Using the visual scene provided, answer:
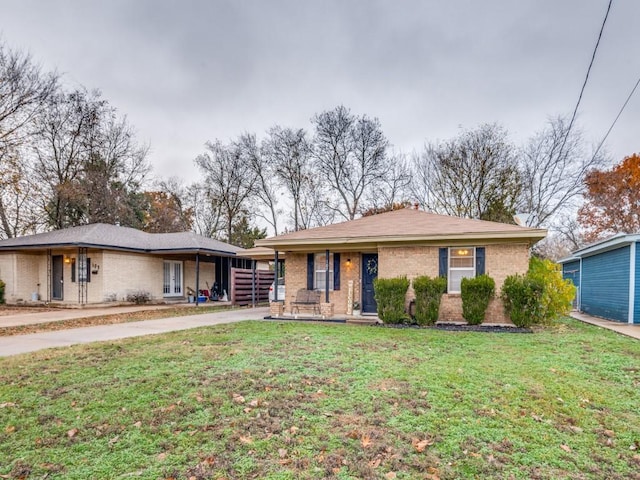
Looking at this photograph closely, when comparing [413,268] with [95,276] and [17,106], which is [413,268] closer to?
[95,276]

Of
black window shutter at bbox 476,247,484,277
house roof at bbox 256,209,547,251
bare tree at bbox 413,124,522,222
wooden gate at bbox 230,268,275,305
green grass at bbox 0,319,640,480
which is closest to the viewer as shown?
green grass at bbox 0,319,640,480

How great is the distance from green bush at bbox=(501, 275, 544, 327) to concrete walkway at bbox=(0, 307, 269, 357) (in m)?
8.06

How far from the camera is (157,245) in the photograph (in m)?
19.1

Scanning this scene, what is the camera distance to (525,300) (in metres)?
9.88

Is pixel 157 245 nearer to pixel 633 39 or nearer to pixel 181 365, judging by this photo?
→ pixel 181 365

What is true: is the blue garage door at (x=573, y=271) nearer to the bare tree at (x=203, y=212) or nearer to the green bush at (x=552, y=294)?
the green bush at (x=552, y=294)

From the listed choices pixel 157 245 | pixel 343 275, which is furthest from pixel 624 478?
pixel 157 245

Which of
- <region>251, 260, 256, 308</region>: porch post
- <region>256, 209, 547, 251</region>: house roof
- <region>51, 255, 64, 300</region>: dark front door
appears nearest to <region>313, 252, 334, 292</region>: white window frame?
<region>256, 209, 547, 251</region>: house roof

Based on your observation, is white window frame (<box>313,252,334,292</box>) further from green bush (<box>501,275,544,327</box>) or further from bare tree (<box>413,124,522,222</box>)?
bare tree (<box>413,124,522,222</box>)

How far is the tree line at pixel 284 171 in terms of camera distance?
73.7 feet

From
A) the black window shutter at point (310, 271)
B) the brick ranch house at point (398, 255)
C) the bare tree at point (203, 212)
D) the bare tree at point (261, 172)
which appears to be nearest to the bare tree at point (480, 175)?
the brick ranch house at point (398, 255)

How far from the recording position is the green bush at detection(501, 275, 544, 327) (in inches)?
387

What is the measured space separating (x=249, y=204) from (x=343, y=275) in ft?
63.8

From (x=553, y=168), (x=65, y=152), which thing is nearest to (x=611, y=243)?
(x=553, y=168)
